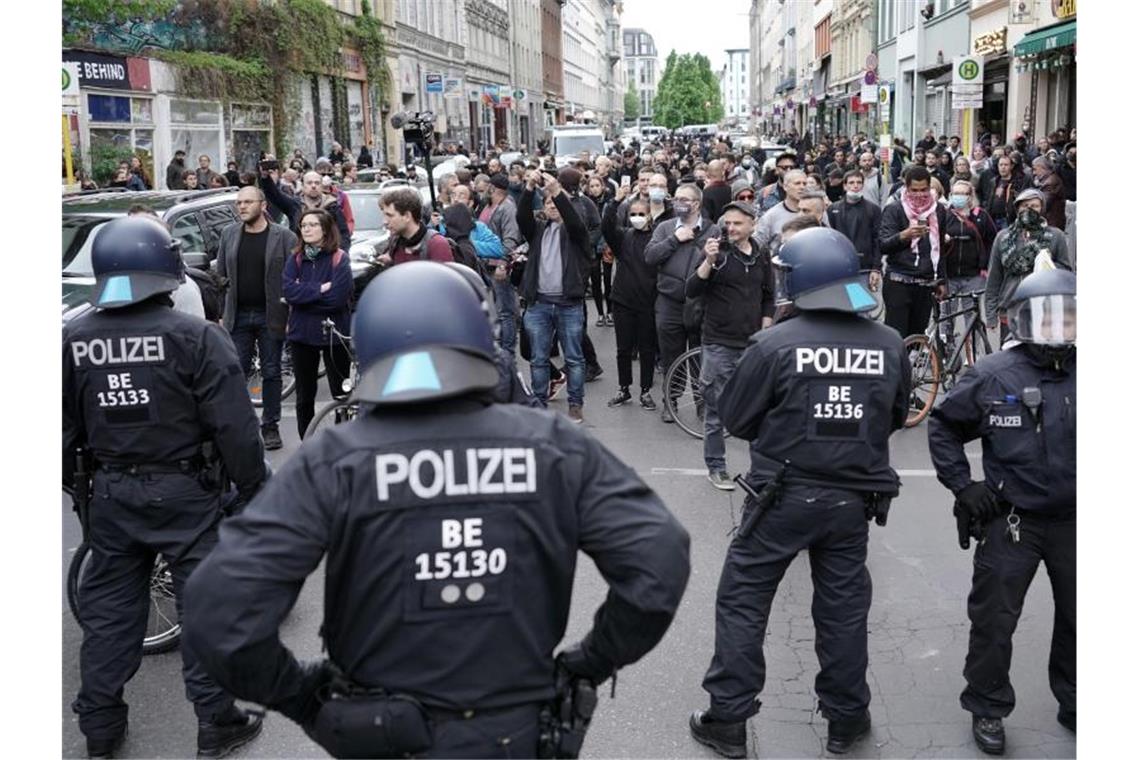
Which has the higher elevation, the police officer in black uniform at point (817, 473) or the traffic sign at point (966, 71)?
the traffic sign at point (966, 71)

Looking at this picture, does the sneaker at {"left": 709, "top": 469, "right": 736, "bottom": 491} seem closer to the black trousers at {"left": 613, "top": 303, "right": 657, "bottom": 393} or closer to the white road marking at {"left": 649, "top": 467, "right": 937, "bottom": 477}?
the white road marking at {"left": 649, "top": 467, "right": 937, "bottom": 477}

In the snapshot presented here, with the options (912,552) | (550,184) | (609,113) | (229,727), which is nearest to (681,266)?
(550,184)

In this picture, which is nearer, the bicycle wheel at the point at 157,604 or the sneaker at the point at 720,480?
the bicycle wheel at the point at 157,604

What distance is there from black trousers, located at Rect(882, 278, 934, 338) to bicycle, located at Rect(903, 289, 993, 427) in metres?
0.12

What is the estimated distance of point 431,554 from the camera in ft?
8.46

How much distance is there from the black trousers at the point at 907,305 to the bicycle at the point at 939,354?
0.12 metres

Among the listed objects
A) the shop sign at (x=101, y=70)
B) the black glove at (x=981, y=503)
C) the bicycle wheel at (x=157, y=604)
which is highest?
the shop sign at (x=101, y=70)

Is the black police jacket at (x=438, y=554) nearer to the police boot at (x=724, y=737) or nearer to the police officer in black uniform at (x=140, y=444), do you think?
the police officer in black uniform at (x=140, y=444)

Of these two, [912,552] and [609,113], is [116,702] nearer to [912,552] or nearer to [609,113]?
[912,552]

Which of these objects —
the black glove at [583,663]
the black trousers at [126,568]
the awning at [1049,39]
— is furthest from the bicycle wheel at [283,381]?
the awning at [1049,39]

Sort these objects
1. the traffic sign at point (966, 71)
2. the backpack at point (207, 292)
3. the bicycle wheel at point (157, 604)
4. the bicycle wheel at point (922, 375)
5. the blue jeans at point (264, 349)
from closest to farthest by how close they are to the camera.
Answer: the bicycle wheel at point (157, 604) < the backpack at point (207, 292) < the blue jeans at point (264, 349) < the bicycle wheel at point (922, 375) < the traffic sign at point (966, 71)

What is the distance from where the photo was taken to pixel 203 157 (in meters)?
24.4

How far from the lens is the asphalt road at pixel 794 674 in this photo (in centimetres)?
464

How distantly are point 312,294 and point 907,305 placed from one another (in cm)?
476
